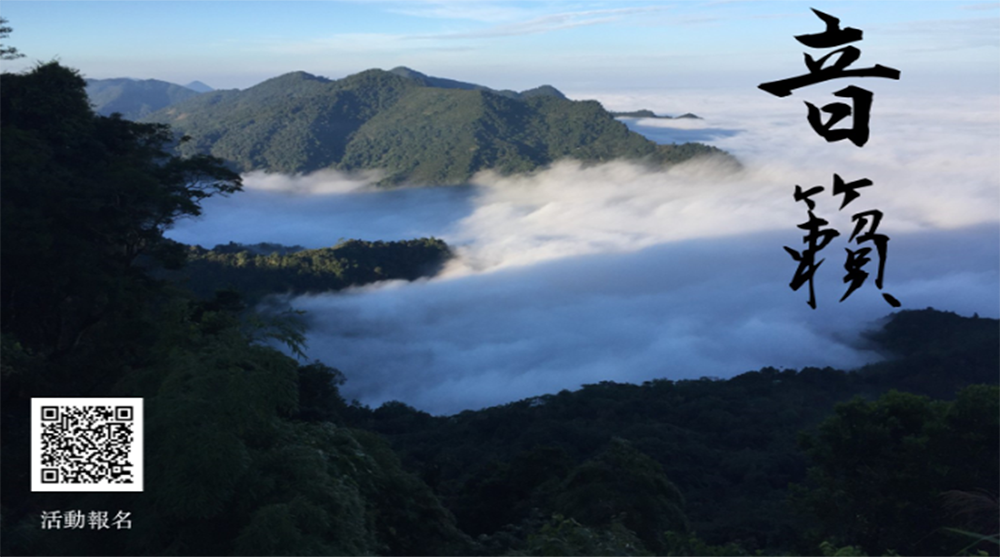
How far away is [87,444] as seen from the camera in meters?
7.15

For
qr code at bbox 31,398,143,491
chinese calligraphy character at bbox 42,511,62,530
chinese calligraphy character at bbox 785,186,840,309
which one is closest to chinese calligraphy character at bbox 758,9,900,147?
chinese calligraphy character at bbox 785,186,840,309

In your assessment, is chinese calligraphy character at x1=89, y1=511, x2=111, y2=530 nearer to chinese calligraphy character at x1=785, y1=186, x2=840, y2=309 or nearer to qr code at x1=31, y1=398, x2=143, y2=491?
qr code at x1=31, y1=398, x2=143, y2=491

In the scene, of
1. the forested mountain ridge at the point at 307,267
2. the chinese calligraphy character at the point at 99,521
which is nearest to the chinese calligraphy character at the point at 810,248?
the chinese calligraphy character at the point at 99,521

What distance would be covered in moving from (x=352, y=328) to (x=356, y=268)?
970 centimetres

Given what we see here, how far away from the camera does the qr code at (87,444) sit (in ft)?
21.6

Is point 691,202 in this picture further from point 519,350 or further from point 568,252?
point 519,350

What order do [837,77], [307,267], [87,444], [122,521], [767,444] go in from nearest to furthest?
[837,77]
[122,521]
[87,444]
[767,444]
[307,267]

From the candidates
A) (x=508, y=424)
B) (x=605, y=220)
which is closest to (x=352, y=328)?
(x=508, y=424)

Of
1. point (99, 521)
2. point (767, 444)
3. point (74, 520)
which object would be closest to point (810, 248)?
point (99, 521)

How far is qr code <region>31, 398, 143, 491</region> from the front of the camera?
6.59 m

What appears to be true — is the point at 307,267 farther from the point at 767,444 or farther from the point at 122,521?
the point at 122,521

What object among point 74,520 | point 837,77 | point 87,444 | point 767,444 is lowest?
point 767,444

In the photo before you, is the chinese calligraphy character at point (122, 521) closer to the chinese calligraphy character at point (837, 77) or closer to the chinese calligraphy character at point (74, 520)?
the chinese calligraphy character at point (74, 520)

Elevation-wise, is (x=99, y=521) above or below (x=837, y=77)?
below
